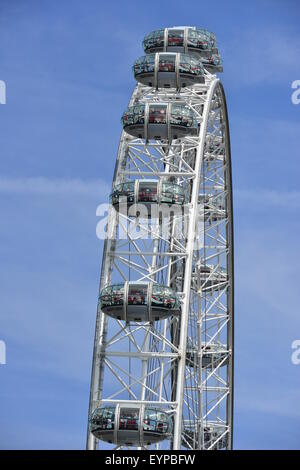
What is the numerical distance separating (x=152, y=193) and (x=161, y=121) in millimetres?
4539

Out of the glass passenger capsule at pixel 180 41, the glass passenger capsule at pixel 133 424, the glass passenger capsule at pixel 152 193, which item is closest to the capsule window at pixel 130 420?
the glass passenger capsule at pixel 133 424

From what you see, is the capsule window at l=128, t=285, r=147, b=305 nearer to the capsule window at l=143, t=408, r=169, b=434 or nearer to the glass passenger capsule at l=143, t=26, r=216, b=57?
the capsule window at l=143, t=408, r=169, b=434

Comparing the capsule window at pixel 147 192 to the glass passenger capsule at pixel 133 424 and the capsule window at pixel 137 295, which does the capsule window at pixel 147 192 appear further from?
the glass passenger capsule at pixel 133 424

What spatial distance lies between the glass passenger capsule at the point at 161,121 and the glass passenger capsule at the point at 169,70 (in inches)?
104

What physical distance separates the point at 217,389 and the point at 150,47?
73.2ft

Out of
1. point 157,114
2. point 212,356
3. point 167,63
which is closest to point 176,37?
point 167,63

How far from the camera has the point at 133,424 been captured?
72.2 meters

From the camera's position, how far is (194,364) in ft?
291

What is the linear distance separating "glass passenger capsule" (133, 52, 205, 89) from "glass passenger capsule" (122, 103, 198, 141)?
8.66 feet

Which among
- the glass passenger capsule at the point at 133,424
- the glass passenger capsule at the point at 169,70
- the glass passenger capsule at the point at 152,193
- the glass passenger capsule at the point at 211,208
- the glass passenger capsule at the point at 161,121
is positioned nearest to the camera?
the glass passenger capsule at the point at 133,424

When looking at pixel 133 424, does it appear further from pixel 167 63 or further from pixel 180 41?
pixel 180 41

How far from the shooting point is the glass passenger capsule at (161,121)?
8100 centimetres
